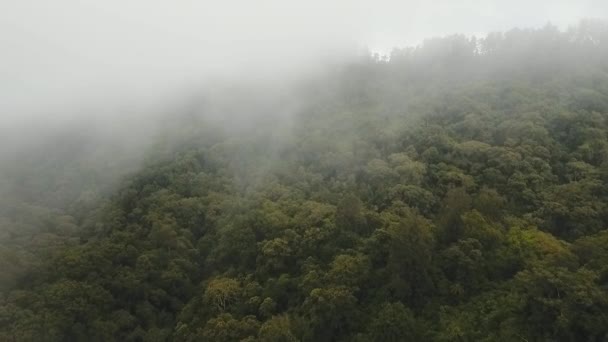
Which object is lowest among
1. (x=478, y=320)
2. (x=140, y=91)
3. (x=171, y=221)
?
(x=478, y=320)

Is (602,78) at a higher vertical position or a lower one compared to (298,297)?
higher

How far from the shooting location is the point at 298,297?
4353 centimetres

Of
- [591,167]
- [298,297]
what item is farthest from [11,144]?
[591,167]

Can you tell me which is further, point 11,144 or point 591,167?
point 11,144

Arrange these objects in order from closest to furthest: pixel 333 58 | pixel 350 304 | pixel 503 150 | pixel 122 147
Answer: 1. pixel 350 304
2. pixel 503 150
3. pixel 122 147
4. pixel 333 58

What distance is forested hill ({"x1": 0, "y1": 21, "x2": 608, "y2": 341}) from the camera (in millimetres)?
39219

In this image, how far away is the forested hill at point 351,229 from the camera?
3922 centimetres

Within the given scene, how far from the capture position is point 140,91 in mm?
109812

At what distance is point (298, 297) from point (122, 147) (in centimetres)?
4656

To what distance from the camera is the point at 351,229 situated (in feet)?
156

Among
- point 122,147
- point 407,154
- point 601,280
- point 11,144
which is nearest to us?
point 601,280

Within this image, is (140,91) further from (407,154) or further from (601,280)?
(601,280)

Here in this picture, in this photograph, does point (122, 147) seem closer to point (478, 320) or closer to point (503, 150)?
point (503, 150)

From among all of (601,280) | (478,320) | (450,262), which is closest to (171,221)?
(450,262)
